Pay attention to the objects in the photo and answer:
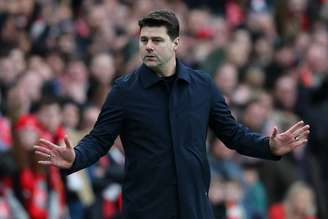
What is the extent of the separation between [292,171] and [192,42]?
4035mm

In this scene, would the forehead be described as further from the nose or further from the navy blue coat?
the navy blue coat

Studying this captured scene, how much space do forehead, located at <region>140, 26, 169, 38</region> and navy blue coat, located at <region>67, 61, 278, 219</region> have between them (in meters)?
0.25

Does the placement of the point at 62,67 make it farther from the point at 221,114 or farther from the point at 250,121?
the point at 221,114

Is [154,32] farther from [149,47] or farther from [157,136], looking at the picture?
[157,136]

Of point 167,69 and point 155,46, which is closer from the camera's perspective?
point 155,46

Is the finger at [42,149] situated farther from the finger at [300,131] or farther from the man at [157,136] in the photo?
the finger at [300,131]

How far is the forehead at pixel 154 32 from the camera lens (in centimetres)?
768

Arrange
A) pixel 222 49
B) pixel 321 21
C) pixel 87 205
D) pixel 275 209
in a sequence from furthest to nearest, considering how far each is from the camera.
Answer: pixel 321 21 < pixel 222 49 < pixel 275 209 < pixel 87 205

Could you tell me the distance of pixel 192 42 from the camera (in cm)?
1730

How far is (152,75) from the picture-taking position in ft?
25.6

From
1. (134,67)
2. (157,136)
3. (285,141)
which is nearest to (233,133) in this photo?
(285,141)

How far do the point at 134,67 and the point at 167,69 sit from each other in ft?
22.6

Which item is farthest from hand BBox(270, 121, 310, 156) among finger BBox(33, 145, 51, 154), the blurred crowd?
the blurred crowd

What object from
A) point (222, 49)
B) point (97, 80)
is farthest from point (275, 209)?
point (222, 49)
